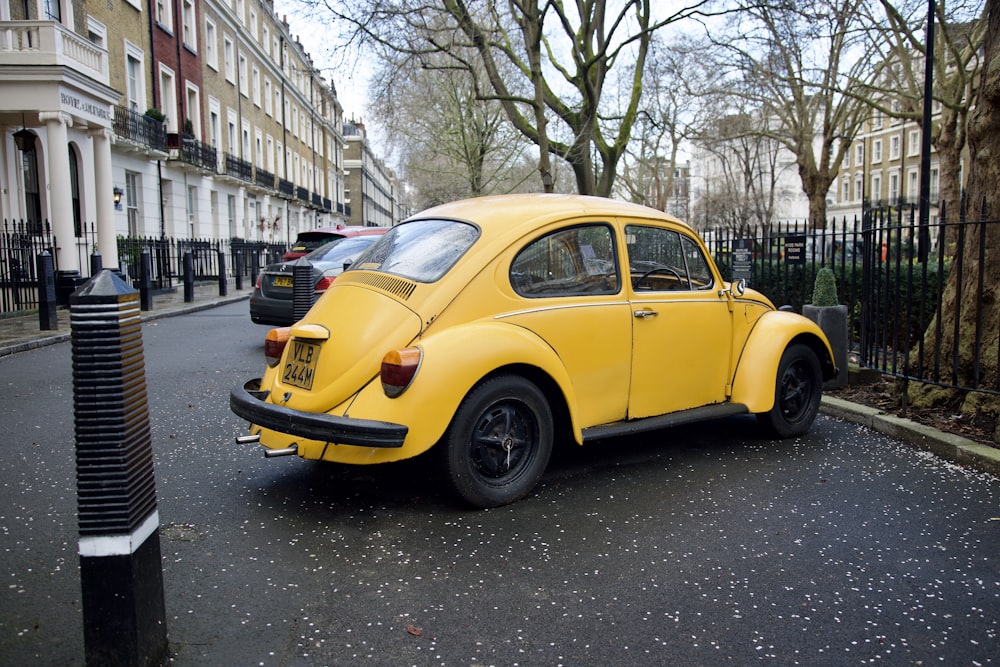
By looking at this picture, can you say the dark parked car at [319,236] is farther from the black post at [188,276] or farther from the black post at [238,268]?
the black post at [238,268]

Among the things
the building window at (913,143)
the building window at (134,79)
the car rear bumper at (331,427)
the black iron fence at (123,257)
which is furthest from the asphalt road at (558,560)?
the building window at (913,143)

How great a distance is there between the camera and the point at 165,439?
216 inches

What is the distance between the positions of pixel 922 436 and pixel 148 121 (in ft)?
82.7

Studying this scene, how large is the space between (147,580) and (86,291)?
972 mm

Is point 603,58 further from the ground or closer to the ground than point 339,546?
further from the ground

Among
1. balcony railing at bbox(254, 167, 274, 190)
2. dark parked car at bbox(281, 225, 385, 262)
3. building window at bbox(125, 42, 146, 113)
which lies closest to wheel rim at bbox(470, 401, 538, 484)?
dark parked car at bbox(281, 225, 385, 262)

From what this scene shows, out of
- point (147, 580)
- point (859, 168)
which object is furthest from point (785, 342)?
point (859, 168)

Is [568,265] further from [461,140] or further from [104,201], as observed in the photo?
[461,140]

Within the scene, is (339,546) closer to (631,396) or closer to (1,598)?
(1,598)

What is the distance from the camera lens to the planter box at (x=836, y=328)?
7.25m

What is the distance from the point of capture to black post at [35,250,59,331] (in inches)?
452

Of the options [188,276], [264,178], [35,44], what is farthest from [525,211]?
[264,178]

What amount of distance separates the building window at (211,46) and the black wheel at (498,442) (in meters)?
33.2

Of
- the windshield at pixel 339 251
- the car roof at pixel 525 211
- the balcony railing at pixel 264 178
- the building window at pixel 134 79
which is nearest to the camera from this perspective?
the car roof at pixel 525 211
